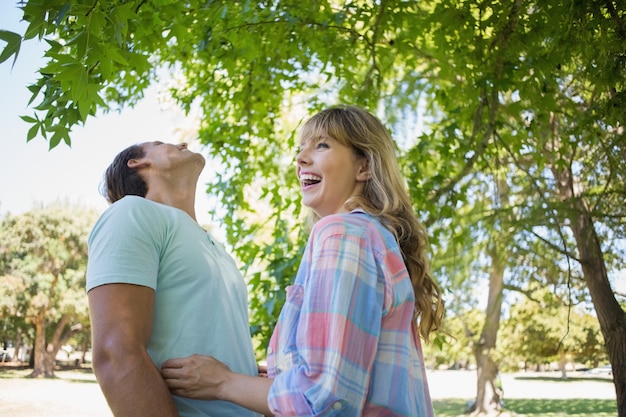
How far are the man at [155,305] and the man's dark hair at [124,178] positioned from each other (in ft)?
1.25

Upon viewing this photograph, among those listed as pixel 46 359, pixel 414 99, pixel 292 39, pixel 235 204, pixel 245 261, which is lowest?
pixel 46 359

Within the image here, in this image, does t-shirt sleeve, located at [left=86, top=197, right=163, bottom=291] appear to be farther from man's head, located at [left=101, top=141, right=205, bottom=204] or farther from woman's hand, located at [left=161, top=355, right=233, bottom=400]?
man's head, located at [left=101, top=141, right=205, bottom=204]

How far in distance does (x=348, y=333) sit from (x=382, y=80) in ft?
13.4

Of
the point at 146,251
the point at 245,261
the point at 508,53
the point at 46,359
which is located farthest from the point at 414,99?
the point at 46,359

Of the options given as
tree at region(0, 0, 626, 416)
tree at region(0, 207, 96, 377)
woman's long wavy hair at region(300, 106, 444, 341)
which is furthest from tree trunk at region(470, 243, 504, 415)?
woman's long wavy hair at region(300, 106, 444, 341)

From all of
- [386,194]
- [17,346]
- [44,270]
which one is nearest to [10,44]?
[386,194]

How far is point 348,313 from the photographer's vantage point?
121cm

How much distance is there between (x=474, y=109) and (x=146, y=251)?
3565mm

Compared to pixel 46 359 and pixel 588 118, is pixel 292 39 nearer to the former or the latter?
pixel 588 118

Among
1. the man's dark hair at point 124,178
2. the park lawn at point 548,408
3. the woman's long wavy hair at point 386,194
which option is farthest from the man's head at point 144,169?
the park lawn at point 548,408

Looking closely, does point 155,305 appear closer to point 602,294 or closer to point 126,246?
point 126,246

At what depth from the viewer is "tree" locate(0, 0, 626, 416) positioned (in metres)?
1.96

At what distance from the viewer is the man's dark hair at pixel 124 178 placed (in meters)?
2.15

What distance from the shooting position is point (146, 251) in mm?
1532
